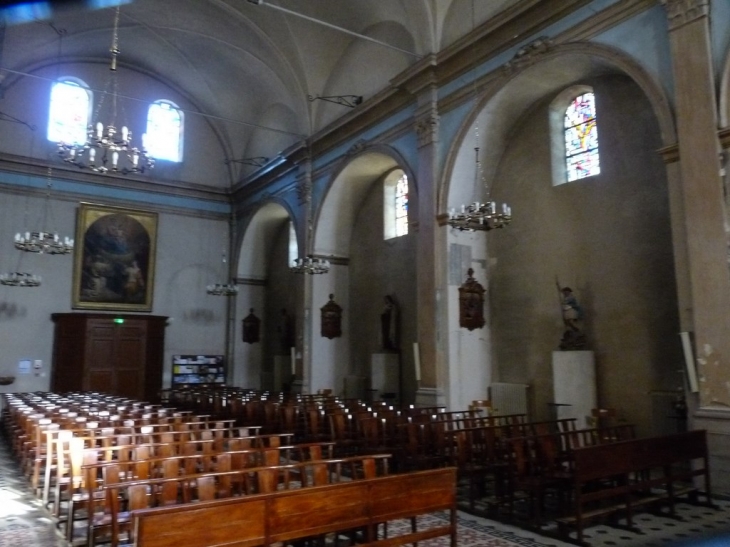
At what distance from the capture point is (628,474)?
6.24 m

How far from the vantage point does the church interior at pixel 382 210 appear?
8461 mm

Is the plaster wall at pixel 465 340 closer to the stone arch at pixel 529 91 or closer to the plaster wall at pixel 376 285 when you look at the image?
the stone arch at pixel 529 91

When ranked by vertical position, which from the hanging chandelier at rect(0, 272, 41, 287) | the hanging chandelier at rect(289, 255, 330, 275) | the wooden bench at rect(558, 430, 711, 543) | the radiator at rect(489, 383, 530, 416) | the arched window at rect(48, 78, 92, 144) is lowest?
the wooden bench at rect(558, 430, 711, 543)

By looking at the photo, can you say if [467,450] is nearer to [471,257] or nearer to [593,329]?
[593,329]

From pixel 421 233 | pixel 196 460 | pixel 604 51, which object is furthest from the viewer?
→ pixel 421 233

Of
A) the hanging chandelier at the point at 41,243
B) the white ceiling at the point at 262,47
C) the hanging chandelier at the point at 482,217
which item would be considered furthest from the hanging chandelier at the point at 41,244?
the hanging chandelier at the point at 482,217

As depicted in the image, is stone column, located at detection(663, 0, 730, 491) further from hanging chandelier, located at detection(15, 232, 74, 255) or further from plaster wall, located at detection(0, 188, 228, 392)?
plaster wall, located at detection(0, 188, 228, 392)

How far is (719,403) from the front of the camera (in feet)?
22.8

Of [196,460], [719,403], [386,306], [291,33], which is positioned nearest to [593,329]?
[719,403]

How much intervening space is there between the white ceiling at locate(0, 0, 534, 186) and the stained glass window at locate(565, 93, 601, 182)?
2348 millimetres

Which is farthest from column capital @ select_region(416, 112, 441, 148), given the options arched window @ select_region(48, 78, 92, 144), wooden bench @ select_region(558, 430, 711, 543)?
arched window @ select_region(48, 78, 92, 144)

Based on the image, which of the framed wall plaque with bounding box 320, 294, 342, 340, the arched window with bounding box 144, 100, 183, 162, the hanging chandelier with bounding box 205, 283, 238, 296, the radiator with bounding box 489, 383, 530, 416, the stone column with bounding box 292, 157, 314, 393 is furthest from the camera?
the arched window with bounding box 144, 100, 183, 162

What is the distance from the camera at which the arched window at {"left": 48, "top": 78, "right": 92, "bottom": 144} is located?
18.9 metres

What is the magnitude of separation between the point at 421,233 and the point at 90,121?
1312 cm
